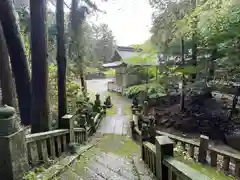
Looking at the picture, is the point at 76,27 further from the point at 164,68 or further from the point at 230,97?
the point at 230,97

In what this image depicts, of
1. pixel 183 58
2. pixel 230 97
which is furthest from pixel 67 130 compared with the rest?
pixel 230 97

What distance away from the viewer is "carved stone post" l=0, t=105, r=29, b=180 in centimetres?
223

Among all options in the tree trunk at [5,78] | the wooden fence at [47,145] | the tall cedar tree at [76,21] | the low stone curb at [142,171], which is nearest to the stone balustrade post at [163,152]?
the low stone curb at [142,171]

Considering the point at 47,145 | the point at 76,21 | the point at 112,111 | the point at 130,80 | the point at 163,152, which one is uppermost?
the point at 76,21

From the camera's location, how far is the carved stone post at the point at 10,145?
2.23 meters

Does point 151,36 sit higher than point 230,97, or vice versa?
point 151,36

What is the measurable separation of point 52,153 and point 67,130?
0.71 meters

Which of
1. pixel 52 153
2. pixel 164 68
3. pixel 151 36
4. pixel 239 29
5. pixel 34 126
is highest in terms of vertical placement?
pixel 151 36

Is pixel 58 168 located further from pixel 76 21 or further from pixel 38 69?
pixel 76 21

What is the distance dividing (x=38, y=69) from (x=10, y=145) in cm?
211

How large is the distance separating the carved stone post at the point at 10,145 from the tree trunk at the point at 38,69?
172cm

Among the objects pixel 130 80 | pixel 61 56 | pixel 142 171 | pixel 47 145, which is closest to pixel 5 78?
pixel 61 56

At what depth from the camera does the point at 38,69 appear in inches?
160

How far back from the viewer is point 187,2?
7.62m
